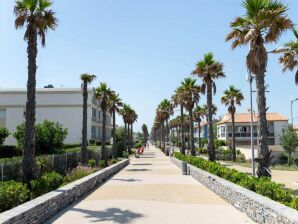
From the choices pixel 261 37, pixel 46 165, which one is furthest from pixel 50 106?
pixel 261 37

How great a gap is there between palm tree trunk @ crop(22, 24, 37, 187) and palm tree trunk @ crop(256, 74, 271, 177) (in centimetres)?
943

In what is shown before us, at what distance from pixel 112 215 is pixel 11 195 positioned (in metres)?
3.03

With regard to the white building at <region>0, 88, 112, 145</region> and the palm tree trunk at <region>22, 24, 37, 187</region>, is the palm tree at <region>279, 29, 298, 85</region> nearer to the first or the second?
the palm tree trunk at <region>22, 24, 37, 187</region>

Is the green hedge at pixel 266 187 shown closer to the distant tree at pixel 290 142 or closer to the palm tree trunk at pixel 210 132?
the palm tree trunk at pixel 210 132

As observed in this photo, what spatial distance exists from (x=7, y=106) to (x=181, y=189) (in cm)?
4963

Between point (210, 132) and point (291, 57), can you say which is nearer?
point (291, 57)

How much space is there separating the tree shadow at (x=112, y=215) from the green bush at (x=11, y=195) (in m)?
1.95

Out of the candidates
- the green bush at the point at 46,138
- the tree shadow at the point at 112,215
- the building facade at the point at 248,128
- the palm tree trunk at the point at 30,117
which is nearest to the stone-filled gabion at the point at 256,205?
the tree shadow at the point at 112,215

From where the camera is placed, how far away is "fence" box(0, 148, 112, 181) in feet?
56.4

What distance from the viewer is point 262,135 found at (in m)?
16.3

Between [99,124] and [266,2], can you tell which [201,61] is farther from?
[99,124]

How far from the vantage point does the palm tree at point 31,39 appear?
15.5m

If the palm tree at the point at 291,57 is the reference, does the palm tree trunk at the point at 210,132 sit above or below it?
below

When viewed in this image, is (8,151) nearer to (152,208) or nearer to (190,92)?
(190,92)
